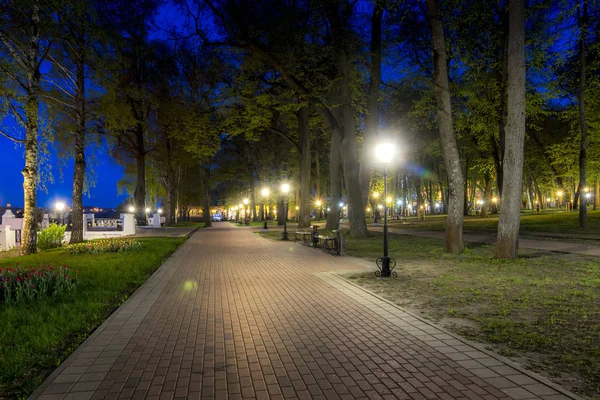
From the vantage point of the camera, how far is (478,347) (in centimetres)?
500

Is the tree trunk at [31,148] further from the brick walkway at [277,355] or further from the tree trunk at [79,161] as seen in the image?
the brick walkway at [277,355]

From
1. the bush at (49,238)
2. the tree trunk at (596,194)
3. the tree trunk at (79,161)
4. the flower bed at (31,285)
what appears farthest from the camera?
the tree trunk at (596,194)

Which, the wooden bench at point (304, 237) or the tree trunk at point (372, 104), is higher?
the tree trunk at point (372, 104)

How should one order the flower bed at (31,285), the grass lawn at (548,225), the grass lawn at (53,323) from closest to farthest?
the grass lawn at (53,323) < the flower bed at (31,285) < the grass lawn at (548,225)

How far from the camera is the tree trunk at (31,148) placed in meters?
15.4

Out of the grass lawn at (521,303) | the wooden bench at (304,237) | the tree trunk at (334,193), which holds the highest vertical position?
the tree trunk at (334,193)

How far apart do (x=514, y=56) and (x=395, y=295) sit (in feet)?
29.9

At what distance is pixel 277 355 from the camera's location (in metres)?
4.88

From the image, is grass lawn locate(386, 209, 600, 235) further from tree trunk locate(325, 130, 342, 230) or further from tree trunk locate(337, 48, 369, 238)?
tree trunk locate(337, 48, 369, 238)

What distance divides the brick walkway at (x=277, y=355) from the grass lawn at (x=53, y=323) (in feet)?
0.95

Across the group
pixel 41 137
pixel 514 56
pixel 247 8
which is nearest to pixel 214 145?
pixel 247 8

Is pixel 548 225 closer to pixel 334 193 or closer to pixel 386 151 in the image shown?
pixel 334 193

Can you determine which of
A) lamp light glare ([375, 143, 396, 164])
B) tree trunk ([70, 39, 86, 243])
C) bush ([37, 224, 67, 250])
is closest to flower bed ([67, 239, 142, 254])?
bush ([37, 224, 67, 250])

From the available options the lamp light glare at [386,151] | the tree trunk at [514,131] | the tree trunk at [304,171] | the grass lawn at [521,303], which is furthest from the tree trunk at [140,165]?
the tree trunk at [514,131]
